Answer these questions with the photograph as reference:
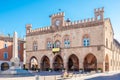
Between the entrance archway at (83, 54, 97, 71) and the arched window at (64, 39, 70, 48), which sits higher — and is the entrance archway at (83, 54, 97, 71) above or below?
below

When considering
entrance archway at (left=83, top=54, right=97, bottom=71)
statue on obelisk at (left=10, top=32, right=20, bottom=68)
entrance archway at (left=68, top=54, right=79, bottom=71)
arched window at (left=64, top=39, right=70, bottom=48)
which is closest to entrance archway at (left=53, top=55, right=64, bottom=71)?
entrance archway at (left=68, top=54, right=79, bottom=71)

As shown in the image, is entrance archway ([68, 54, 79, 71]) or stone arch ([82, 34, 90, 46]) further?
entrance archway ([68, 54, 79, 71])

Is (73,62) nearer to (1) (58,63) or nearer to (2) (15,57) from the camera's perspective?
(1) (58,63)

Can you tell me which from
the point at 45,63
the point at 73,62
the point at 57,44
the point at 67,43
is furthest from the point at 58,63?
the point at 67,43

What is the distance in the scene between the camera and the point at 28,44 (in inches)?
1761

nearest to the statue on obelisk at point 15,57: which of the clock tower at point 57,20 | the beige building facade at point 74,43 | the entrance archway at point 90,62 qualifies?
the beige building facade at point 74,43


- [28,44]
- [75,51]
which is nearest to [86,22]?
[75,51]

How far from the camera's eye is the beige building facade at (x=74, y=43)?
A: 1340 inches

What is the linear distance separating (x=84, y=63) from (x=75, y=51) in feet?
9.58

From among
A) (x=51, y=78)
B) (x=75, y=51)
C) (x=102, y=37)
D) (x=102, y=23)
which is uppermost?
(x=102, y=23)

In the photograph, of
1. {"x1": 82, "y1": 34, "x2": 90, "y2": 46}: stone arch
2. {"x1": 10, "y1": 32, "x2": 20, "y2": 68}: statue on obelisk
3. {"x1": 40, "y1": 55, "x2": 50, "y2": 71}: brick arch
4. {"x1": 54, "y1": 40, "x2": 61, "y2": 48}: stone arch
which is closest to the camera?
{"x1": 10, "y1": 32, "x2": 20, "y2": 68}: statue on obelisk

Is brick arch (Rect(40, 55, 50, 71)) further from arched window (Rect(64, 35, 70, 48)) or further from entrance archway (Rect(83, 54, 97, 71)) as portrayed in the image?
entrance archway (Rect(83, 54, 97, 71))

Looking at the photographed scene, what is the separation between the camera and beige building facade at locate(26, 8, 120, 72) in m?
34.0

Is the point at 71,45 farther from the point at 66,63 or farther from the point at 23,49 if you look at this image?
the point at 23,49
